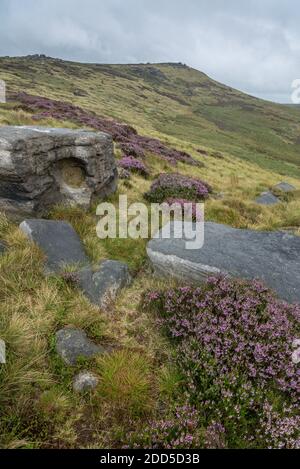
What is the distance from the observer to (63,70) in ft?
508

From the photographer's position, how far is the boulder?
9094 mm

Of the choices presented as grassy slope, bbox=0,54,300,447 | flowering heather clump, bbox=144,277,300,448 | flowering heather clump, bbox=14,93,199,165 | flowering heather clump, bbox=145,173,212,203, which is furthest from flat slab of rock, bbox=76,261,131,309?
flowering heather clump, bbox=14,93,199,165

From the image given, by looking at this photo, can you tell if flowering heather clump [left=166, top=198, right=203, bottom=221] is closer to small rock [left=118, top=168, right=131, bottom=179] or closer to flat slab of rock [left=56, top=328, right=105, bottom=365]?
small rock [left=118, top=168, right=131, bottom=179]

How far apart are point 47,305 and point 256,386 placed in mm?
3634

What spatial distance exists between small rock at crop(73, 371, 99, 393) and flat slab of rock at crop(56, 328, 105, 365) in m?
0.31

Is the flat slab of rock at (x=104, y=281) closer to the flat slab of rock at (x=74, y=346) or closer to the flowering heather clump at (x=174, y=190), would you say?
the flat slab of rock at (x=74, y=346)

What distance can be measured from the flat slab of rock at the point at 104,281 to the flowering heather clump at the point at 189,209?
5274 mm

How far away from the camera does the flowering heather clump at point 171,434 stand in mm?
4184

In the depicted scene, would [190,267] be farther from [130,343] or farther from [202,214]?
[202,214]

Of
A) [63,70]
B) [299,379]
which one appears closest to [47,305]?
[299,379]

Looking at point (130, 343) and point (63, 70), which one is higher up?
point (63, 70)

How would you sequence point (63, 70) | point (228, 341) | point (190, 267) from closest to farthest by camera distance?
1. point (228, 341)
2. point (190, 267)
3. point (63, 70)

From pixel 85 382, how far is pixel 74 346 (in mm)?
680

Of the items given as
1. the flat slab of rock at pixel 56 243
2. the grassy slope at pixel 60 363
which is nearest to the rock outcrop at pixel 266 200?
the grassy slope at pixel 60 363
